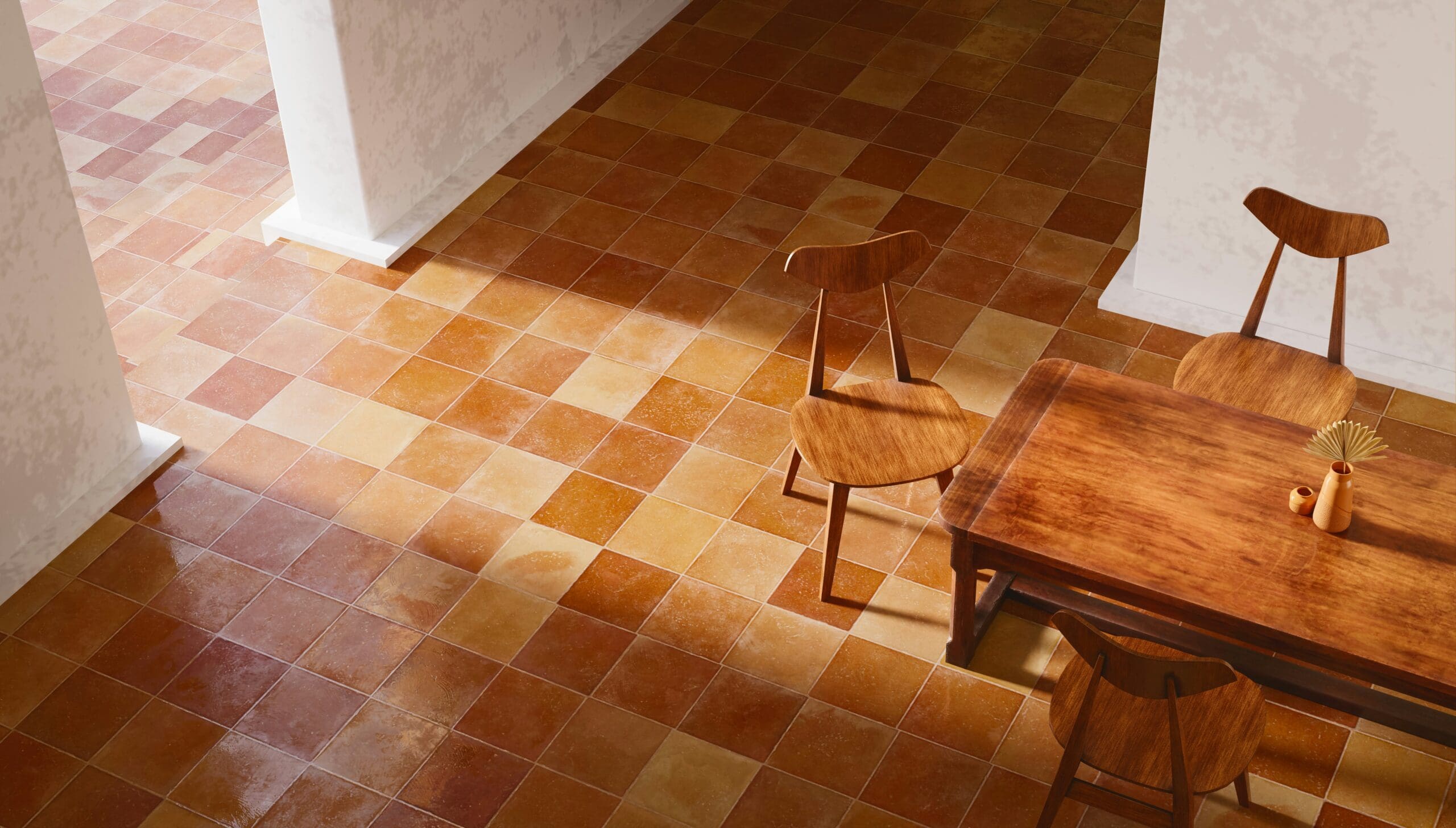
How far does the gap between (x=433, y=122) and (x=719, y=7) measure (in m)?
1.79

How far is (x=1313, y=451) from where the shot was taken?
314 cm

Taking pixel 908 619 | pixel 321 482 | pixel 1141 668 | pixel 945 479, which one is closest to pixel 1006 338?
pixel 945 479

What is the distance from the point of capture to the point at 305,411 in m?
4.52

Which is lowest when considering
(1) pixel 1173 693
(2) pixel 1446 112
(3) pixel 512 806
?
(3) pixel 512 806

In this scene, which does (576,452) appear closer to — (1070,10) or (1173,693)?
(1173,693)

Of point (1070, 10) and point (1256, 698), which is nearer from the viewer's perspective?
point (1256, 698)

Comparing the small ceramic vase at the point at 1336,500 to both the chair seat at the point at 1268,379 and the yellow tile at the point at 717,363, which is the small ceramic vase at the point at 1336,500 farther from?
the yellow tile at the point at 717,363

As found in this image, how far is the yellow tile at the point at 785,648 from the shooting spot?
12.0ft

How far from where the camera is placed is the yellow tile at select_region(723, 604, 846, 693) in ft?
12.0

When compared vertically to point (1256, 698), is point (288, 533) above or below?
below

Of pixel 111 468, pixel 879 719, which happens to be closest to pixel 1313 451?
pixel 879 719

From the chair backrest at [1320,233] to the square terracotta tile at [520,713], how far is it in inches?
82.5

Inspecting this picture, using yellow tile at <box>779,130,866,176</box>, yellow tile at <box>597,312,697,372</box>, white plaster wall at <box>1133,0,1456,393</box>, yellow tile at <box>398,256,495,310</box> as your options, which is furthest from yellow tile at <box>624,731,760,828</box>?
yellow tile at <box>779,130,866,176</box>

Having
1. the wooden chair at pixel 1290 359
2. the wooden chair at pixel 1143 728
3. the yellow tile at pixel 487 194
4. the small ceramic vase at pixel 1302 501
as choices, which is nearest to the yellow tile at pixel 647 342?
the yellow tile at pixel 487 194
